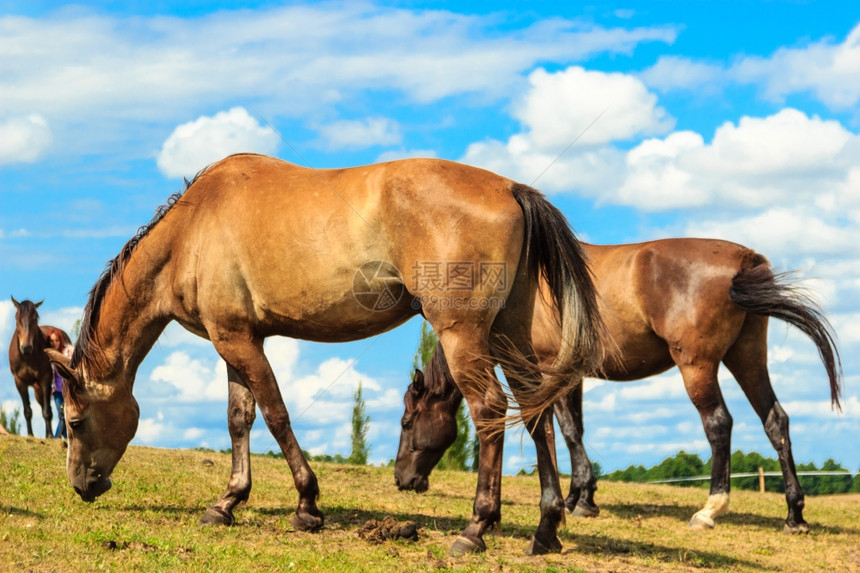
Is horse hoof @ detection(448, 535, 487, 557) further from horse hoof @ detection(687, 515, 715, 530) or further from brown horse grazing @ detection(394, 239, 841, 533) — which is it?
horse hoof @ detection(687, 515, 715, 530)

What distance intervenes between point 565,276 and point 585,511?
167 inches

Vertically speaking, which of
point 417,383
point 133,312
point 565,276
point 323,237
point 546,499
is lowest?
point 546,499

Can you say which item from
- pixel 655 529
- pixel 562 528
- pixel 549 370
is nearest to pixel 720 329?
pixel 655 529

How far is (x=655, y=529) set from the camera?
8602 millimetres

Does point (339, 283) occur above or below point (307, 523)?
above

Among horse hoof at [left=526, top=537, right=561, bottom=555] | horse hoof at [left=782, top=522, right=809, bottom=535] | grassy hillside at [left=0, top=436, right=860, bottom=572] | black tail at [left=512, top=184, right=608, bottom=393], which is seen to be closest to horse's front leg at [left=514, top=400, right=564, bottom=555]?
horse hoof at [left=526, top=537, right=561, bottom=555]

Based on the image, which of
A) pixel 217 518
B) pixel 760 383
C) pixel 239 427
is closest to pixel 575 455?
pixel 760 383

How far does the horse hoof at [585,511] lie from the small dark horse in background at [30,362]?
36.1 feet

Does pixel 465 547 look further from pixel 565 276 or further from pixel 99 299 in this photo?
pixel 99 299

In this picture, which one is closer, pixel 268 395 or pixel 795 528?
pixel 268 395

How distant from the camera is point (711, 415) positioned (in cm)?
894

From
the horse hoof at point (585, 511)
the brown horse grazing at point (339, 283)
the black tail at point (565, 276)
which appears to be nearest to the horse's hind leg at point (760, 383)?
the horse hoof at point (585, 511)

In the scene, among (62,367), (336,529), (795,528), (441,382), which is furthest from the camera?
(441,382)

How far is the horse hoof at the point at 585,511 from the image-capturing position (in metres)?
9.32
